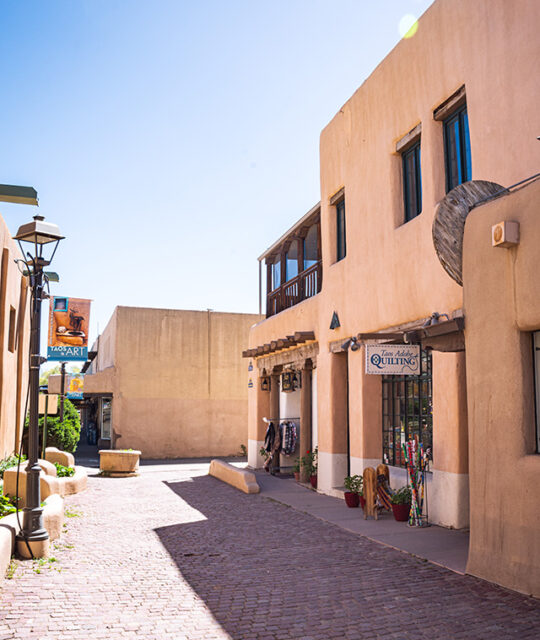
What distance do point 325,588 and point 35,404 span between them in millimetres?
4132

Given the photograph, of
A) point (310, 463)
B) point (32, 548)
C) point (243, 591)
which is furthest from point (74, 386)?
point (243, 591)

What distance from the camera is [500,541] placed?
20.1ft

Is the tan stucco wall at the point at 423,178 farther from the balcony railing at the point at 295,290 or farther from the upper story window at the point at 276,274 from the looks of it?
the upper story window at the point at 276,274

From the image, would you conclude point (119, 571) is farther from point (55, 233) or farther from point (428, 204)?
point (428, 204)

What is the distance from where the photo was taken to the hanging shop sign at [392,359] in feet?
30.6

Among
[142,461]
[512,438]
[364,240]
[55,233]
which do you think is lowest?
[142,461]

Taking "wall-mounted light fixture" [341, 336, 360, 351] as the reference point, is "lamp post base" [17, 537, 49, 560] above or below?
below

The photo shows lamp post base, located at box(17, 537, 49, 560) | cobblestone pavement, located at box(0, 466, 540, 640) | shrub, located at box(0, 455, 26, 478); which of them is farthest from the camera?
shrub, located at box(0, 455, 26, 478)

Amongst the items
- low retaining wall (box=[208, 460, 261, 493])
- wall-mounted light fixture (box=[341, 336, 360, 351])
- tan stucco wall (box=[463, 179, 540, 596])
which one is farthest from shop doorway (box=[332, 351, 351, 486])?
tan stucco wall (box=[463, 179, 540, 596])

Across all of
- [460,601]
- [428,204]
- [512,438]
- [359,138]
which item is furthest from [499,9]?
[460,601]

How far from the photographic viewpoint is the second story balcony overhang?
15688 millimetres

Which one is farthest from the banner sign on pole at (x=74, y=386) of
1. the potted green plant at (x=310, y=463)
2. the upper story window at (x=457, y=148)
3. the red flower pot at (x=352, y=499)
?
the upper story window at (x=457, y=148)

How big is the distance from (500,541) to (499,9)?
262 inches

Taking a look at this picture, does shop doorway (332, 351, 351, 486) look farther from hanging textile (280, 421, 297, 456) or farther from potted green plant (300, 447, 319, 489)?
hanging textile (280, 421, 297, 456)
